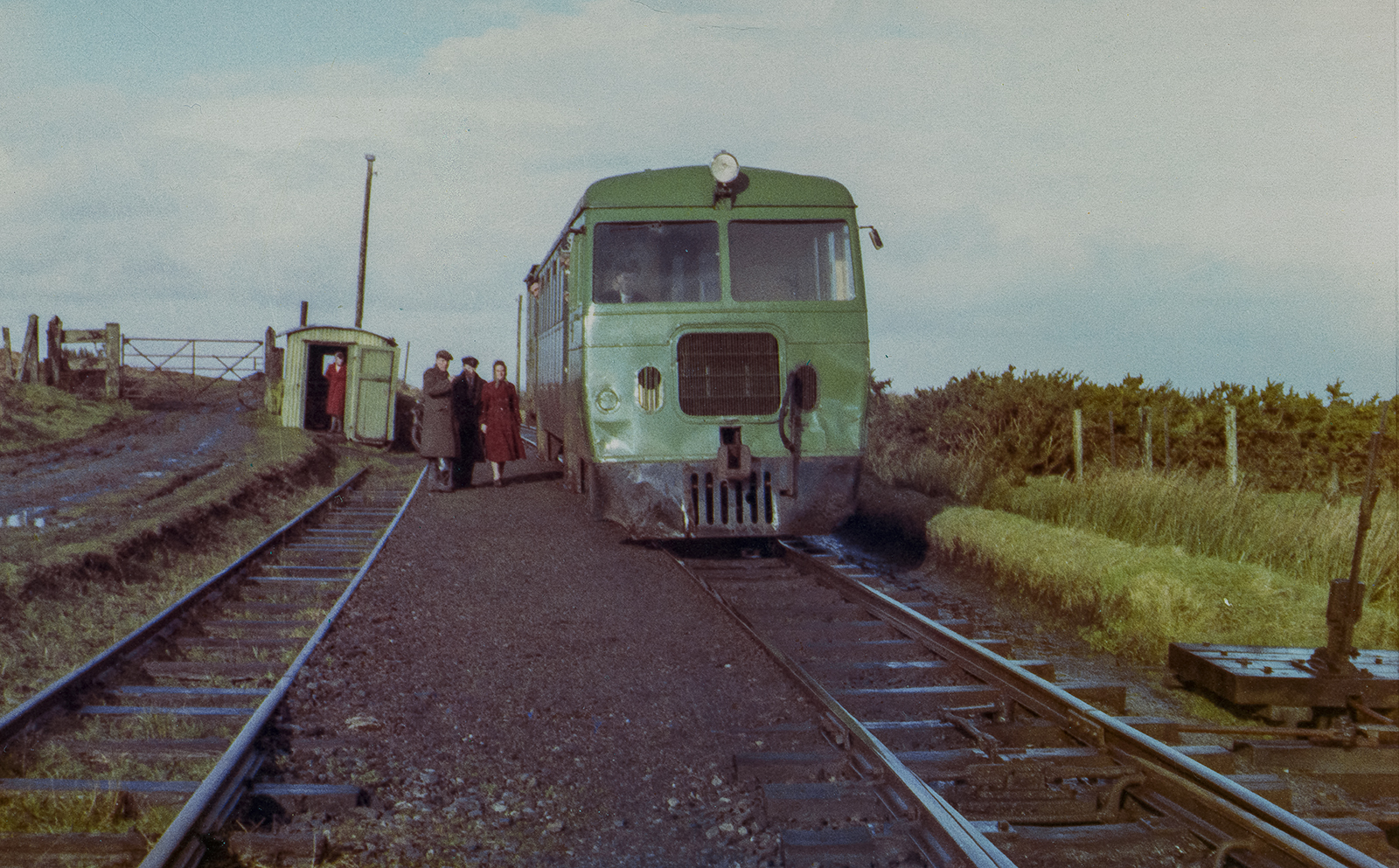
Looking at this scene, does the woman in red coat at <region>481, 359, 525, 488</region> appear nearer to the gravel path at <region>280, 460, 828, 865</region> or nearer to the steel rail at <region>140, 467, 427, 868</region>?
the gravel path at <region>280, 460, 828, 865</region>

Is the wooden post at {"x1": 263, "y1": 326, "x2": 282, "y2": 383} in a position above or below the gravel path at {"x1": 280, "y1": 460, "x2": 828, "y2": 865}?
above

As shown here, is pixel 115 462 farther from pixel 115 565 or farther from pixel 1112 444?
pixel 1112 444

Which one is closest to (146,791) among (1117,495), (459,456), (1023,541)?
(1023,541)

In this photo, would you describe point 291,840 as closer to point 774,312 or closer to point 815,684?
point 815,684

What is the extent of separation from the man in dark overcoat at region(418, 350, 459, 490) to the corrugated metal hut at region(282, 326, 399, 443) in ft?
25.2

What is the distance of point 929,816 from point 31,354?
86.2 ft

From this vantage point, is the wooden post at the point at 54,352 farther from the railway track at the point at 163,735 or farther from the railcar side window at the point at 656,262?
the railcar side window at the point at 656,262

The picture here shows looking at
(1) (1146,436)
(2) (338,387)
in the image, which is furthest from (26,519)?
(1) (1146,436)

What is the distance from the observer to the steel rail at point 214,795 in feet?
10.3

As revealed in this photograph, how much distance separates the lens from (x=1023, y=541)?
9531 mm

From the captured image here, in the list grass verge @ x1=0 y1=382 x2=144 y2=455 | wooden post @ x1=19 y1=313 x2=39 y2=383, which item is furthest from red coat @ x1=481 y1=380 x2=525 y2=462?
wooden post @ x1=19 y1=313 x2=39 y2=383

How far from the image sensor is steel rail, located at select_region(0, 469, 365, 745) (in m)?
4.36

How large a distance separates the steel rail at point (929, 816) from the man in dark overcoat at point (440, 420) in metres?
9.27

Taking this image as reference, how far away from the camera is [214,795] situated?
3.56 m
